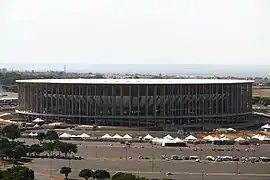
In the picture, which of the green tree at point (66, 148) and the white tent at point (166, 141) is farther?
the white tent at point (166, 141)

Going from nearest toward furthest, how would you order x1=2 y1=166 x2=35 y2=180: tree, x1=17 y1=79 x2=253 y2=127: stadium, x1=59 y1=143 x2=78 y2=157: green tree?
x1=2 y1=166 x2=35 y2=180: tree < x1=59 y1=143 x2=78 y2=157: green tree < x1=17 y1=79 x2=253 y2=127: stadium

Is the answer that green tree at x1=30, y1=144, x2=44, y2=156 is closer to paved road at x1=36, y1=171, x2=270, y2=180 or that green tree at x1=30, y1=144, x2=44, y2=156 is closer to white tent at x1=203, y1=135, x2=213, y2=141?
paved road at x1=36, y1=171, x2=270, y2=180

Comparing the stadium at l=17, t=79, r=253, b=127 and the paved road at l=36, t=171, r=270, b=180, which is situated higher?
the stadium at l=17, t=79, r=253, b=127

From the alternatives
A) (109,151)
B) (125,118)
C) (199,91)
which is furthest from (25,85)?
(109,151)

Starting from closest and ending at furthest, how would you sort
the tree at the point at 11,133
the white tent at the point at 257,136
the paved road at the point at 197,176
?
the paved road at the point at 197,176, the tree at the point at 11,133, the white tent at the point at 257,136

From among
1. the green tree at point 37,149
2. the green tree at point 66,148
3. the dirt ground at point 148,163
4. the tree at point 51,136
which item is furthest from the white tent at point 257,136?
the green tree at point 37,149

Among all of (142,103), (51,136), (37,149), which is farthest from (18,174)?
(142,103)

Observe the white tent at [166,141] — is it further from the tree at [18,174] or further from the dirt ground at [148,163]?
the tree at [18,174]

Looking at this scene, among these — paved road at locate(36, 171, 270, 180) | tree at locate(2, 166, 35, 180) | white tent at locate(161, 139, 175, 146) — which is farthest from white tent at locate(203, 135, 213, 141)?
tree at locate(2, 166, 35, 180)

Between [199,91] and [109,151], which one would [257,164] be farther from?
[199,91]
